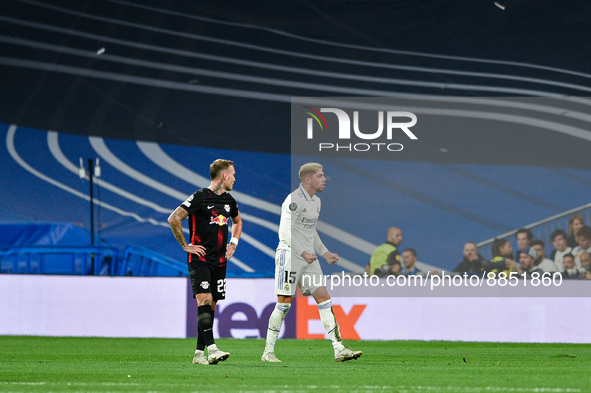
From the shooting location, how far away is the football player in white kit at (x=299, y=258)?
282 inches

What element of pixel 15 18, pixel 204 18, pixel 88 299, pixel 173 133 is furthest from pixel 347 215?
pixel 15 18

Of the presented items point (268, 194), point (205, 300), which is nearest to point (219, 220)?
point (205, 300)

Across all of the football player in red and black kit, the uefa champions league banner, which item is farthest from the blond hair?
the football player in red and black kit

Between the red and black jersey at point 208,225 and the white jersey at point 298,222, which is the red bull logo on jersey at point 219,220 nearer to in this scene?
the red and black jersey at point 208,225

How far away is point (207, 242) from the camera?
6750 mm

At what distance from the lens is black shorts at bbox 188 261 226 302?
6.70 metres

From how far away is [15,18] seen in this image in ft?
60.2

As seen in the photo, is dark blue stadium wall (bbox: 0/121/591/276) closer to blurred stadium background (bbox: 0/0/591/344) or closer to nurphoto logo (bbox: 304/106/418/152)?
blurred stadium background (bbox: 0/0/591/344)

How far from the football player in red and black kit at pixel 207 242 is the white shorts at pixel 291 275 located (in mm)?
524

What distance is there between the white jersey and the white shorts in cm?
6

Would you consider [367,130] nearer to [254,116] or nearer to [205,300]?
[254,116]

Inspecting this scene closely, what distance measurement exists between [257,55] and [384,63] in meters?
3.00

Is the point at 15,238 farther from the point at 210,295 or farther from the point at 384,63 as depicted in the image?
the point at 210,295

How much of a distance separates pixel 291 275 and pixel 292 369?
1185mm
